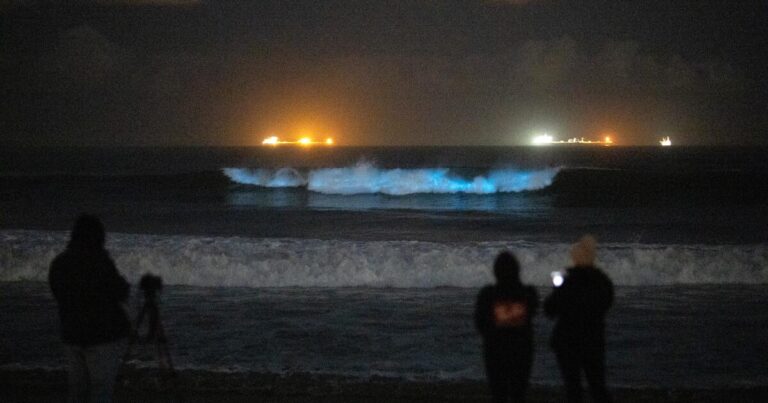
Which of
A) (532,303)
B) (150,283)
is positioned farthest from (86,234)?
(532,303)

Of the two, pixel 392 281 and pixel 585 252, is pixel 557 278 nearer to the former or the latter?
pixel 585 252

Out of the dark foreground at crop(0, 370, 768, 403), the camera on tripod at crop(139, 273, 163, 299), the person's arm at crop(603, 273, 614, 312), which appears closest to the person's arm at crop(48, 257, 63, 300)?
the camera on tripod at crop(139, 273, 163, 299)

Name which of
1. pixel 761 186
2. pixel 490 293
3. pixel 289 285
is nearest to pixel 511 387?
pixel 490 293

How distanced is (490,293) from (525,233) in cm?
1785

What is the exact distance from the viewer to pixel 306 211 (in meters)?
29.8

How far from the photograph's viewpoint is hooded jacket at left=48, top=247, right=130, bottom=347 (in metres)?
4.98

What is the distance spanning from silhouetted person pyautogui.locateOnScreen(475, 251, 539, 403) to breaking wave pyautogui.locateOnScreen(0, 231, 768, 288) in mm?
9266

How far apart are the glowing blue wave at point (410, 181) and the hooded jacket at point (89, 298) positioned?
112 feet

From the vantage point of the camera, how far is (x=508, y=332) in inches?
193

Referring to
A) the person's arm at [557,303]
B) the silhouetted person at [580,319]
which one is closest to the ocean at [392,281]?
the silhouetted person at [580,319]

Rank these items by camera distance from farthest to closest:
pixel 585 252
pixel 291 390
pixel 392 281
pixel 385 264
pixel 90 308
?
pixel 385 264 → pixel 392 281 → pixel 291 390 → pixel 585 252 → pixel 90 308

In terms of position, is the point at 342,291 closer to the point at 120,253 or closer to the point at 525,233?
the point at 120,253

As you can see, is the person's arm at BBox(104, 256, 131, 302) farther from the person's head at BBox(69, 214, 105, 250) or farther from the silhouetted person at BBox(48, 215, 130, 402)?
the person's head at BBox(69, 214, 105, 250)

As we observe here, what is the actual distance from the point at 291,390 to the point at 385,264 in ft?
25.2
